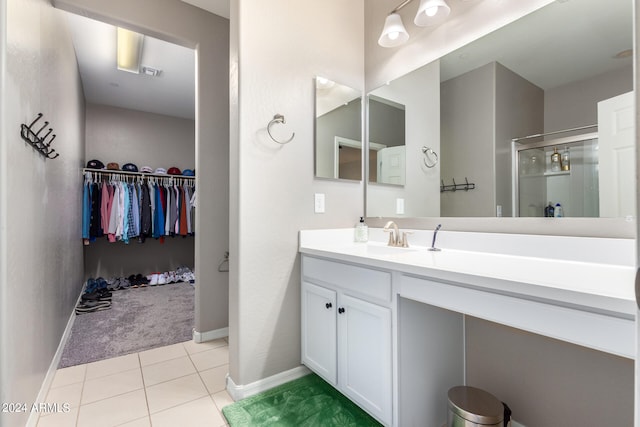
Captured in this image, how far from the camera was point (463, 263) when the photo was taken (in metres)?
1.25

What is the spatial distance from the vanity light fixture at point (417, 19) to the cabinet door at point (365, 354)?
5.40ft

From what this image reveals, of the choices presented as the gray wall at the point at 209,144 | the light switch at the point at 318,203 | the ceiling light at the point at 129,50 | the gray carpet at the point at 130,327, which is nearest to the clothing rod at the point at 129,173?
the ceiling light at the point at 129,50

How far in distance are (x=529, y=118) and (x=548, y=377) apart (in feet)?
3.93

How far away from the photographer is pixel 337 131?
212 centimetres

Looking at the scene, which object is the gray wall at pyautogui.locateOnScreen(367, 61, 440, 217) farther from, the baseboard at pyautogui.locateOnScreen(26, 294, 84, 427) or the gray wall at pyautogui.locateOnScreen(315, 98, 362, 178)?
the baseboard at pyautogui.locateOnScreen(26, 294, 84, 427)

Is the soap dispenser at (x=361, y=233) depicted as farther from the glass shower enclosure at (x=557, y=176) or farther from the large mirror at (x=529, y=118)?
the glass shower enclosure at (x=557, y=176)

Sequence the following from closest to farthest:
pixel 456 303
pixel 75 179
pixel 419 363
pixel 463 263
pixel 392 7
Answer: pixel 456 303, pixel 463 263, pixel 419 363, pixel 392 7, pixel 75 179

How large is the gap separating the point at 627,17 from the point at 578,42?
153 millimetres

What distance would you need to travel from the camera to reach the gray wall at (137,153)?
4.70 meters

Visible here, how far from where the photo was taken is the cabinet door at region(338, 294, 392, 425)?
133 centimetres

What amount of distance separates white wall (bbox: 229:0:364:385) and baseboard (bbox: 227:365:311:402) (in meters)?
0.03

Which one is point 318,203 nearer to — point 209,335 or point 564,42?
point 564,42

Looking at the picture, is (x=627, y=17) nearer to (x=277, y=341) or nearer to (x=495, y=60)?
(x=495, y=60)

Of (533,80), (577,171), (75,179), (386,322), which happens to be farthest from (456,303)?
(75,179)
